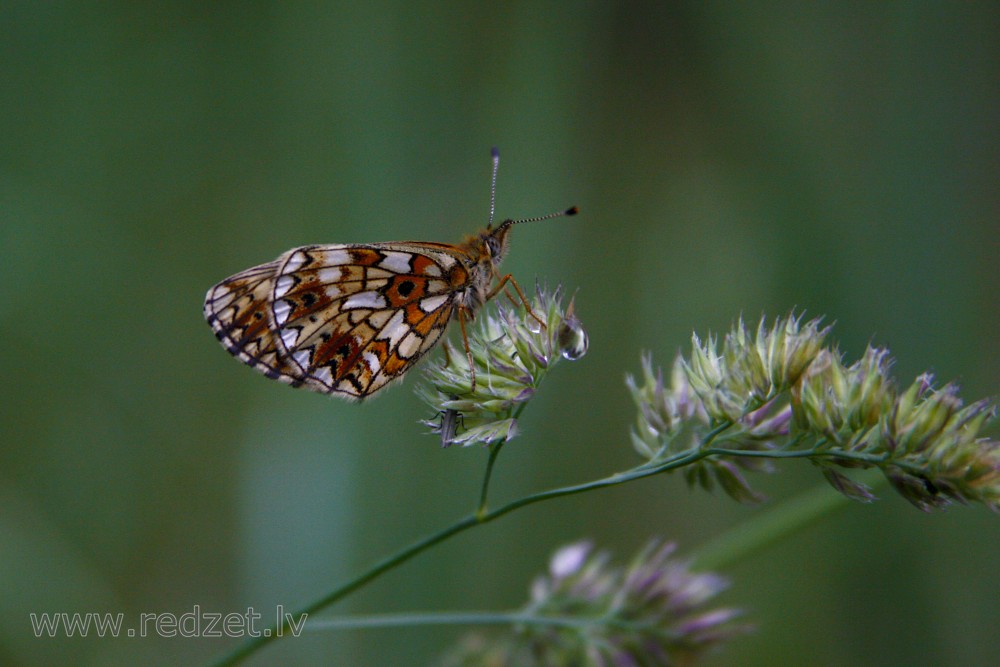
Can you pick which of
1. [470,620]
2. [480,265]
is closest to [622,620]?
[470,620]

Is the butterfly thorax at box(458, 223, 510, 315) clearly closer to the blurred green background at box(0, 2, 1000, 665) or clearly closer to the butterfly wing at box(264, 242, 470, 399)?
the butterfly wing at box(264, 242, 470, 399)

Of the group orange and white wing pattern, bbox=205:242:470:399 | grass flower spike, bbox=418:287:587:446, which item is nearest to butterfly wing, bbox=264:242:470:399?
orange and white wing pattern, bbox=205:242:470:399

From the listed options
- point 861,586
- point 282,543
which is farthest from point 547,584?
point 861,586

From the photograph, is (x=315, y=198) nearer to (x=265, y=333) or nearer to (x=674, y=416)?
(x=265, y=333)

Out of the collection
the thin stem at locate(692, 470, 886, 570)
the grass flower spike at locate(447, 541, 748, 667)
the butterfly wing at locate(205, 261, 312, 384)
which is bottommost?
the grass flower spike at locate(447, 541, 748, 667)

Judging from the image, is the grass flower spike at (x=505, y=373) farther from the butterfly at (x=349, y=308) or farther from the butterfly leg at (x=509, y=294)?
the butterfly at (x=349, y=308)

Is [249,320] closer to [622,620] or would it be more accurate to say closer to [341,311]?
[341,311]

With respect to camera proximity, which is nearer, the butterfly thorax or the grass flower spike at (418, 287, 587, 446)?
the grass flower spike at (418, 287, 587, 446)

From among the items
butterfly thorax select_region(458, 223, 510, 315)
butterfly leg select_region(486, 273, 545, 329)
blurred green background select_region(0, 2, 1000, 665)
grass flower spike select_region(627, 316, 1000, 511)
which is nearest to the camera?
grass flower spike select_region(627, 316, 1000, 511)
